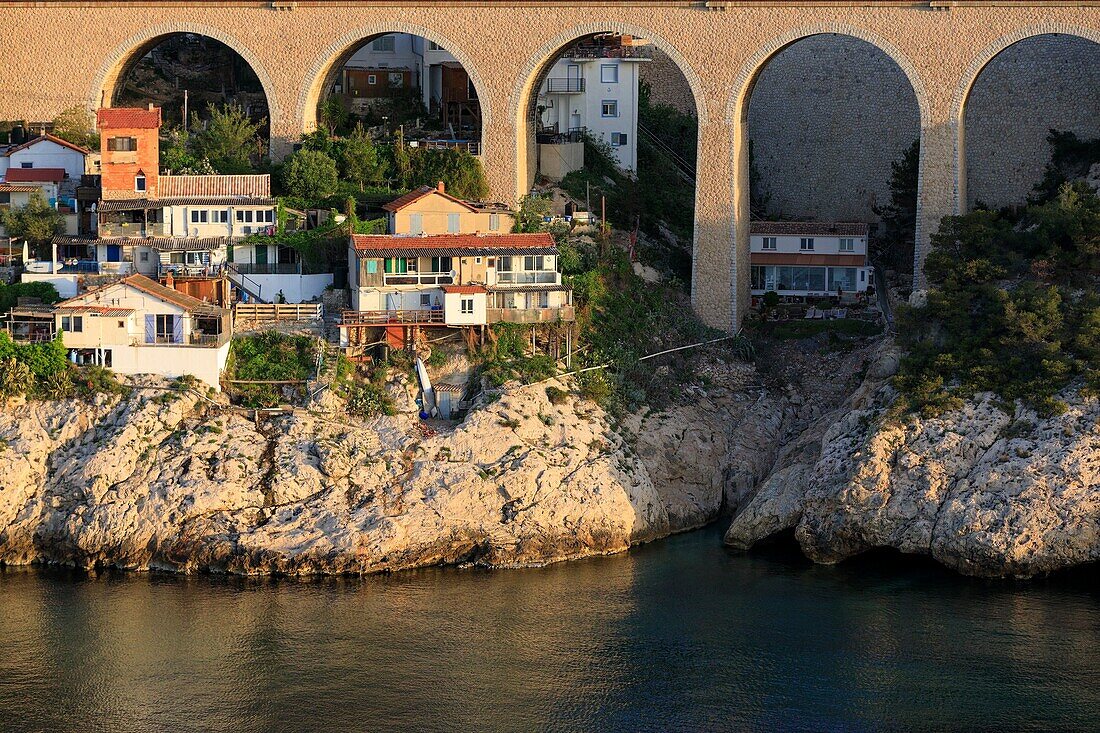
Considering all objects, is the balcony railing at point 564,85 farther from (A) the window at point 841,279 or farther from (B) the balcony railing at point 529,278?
(B) the balcony railing at point 529,278

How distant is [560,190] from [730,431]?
39.3ft

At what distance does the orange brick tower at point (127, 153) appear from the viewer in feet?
183

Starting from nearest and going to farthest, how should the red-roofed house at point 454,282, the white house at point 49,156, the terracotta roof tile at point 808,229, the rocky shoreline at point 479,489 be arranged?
the rocky shoreline at point 479,489
the red-roofed house at point 454,282
the white house at point 49,156
the terracotta roof tile at point 808,229

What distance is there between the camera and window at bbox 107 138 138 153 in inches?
2195

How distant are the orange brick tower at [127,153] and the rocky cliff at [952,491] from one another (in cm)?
1937

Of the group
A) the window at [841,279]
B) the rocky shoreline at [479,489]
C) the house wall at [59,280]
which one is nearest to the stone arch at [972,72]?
the window at [841,279]

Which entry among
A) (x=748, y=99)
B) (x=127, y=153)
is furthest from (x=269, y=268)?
(x=748, y=99)

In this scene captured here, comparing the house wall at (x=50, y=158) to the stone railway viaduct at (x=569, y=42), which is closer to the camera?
the stone railway viaduct at (x=569, y=42)

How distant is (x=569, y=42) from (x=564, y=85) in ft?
22.2

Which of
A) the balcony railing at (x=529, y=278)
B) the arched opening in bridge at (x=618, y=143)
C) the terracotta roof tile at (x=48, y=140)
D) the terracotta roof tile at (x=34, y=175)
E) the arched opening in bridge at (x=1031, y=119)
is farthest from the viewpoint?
the arched opening in bridge at (x=1031, y=119)

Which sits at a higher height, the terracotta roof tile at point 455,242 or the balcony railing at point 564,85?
the balcony railing at point 564,85

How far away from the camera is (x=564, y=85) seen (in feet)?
212

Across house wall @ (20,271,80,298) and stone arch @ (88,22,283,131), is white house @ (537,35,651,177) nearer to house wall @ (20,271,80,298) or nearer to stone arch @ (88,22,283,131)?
stone arch @ (88,22,283,131)

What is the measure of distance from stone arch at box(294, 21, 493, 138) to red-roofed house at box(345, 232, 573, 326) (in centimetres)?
711
